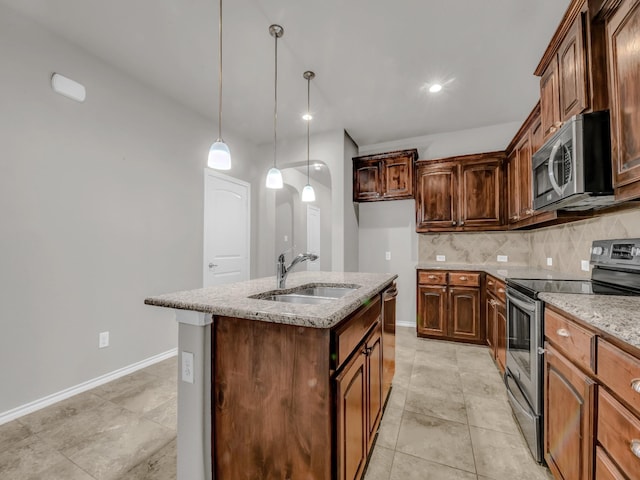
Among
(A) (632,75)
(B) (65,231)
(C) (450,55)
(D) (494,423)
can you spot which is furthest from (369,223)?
(B) (65,231)

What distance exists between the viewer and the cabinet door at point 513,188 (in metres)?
3.09

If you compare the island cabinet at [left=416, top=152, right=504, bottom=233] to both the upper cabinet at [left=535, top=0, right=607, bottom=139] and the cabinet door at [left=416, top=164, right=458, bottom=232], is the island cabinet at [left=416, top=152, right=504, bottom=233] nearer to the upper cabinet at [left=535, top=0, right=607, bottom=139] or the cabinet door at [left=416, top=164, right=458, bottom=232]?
the cabinet door at [left=416, top=164, right=458, bottom=232]

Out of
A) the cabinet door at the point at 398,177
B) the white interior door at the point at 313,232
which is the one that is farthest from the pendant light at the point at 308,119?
the white interior door at the point at 313,232

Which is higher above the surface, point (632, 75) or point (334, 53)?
point (334, 53)

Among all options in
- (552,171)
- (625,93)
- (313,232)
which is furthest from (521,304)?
(313,232)

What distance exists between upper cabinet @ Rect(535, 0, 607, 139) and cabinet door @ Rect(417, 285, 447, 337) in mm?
2105

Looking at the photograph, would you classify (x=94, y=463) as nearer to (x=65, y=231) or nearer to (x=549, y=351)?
(x=65, y=231)

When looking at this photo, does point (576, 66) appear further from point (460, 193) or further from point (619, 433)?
point (460, 193)

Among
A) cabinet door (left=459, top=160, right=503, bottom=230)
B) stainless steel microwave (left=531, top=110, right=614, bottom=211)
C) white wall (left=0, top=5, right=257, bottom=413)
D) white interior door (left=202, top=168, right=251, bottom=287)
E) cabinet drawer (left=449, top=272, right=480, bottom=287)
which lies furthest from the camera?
white interior door (left=202, top=168, right=251, bottom=287)

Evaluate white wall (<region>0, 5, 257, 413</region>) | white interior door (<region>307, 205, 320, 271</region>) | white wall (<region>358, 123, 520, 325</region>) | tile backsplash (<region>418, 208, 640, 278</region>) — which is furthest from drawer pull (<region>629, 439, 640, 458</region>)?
white interior door (<region>307, 205, 320, 271</region>)

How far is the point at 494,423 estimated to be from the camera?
1.96 m

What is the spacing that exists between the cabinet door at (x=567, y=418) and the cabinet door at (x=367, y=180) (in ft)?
9.94

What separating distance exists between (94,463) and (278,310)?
156 cm

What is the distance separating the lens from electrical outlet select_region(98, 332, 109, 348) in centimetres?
251
